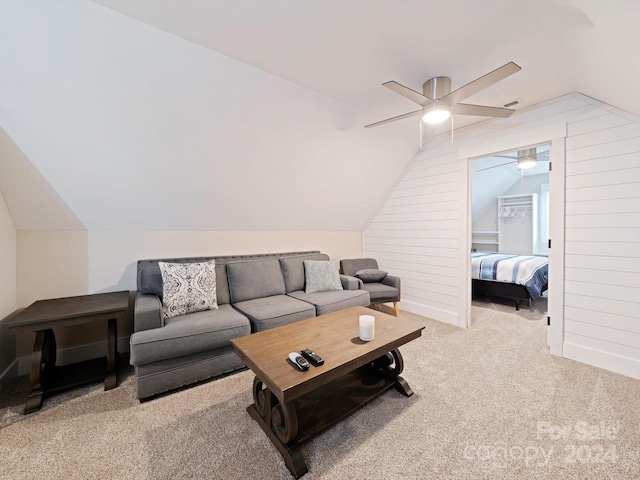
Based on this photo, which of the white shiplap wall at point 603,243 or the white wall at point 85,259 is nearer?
the white shiplap wall at point 603,243

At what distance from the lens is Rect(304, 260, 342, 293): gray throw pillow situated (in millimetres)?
3471

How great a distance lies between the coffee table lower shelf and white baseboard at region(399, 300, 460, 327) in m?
1.73

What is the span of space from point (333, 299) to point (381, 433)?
154 cm

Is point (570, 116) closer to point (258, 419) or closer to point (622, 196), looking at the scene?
point (622, 196)

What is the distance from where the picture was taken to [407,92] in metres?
1.89

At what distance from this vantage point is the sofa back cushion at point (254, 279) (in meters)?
3.05

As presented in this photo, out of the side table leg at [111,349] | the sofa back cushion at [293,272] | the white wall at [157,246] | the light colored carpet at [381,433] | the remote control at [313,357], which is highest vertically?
the white wall at [157,246]

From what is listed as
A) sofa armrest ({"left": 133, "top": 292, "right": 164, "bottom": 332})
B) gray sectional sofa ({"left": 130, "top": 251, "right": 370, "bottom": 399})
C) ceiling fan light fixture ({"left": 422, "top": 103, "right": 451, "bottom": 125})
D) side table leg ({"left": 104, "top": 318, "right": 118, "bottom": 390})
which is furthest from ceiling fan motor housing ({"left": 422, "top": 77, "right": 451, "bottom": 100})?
side table leg ({"left": 104, "top": 318, "right": 118, "bottom": 390})

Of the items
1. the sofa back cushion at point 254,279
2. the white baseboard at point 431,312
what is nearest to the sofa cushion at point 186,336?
the sofa back cushion at point 254,279

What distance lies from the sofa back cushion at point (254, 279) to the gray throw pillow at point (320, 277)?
0.34 metres

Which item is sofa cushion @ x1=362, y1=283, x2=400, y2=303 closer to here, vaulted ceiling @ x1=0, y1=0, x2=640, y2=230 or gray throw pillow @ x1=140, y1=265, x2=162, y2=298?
vaulted ceiling @ x1=0, y1=0, x2=640, y2=230

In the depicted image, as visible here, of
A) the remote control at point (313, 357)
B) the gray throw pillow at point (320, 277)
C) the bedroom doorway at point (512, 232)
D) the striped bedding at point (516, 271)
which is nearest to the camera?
the remote control at point (313, 357)

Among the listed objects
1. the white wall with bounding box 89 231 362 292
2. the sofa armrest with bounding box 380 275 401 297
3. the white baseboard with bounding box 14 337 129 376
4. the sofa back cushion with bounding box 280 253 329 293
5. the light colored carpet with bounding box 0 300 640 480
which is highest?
the white wall with bounding box 89 231 362 292

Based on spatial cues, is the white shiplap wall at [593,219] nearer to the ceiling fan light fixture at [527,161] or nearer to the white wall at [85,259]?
the ceiling fan light fixture at [527,161]
